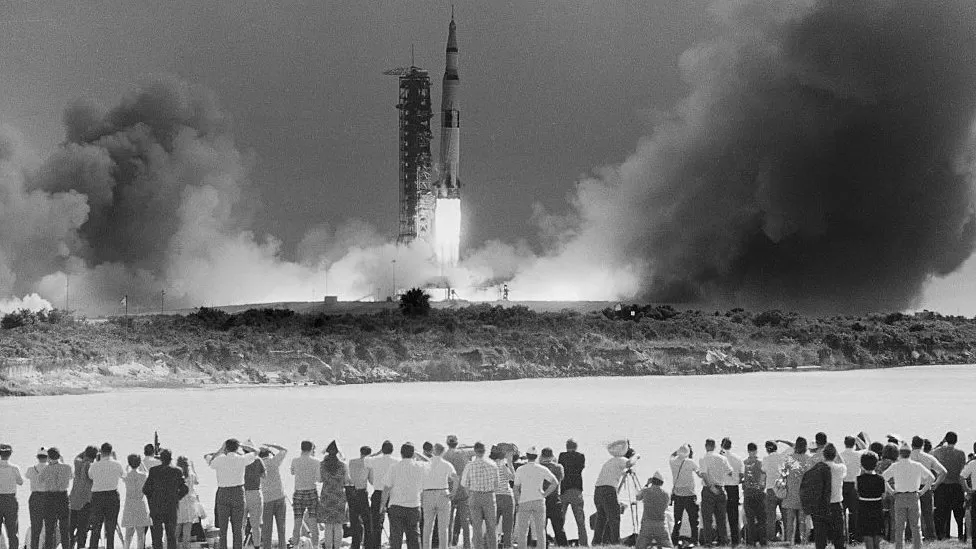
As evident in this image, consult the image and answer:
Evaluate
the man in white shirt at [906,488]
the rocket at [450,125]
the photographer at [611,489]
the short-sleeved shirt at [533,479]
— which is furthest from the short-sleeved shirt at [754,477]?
the rocket at [450,125]

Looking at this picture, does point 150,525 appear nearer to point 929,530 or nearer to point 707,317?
point 929,530

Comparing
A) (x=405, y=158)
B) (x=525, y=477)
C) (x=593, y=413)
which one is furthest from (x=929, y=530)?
(x=405, y=158)

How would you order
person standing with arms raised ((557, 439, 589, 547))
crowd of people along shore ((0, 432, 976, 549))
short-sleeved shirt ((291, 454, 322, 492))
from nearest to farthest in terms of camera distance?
crowd of people along shore ((0, 432, 976, 549)) < short-sleeved shirt ((291, 454, 322, 492)) < person standing with arms raised ((557, 439, 589, 547))

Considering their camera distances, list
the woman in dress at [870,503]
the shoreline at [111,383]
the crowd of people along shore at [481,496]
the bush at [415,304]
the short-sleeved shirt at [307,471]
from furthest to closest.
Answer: the bush at [415,304], the shoreline at [111,383], the short-sleeved shirt at [307,471], the crowd of people along shore at [481,496], the woman in dress at [870,503]

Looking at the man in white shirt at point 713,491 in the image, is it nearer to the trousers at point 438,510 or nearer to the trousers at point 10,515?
the trousers at point 438,510

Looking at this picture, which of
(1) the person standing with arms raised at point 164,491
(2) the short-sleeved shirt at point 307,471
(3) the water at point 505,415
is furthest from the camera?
(3) the water at point 505,415

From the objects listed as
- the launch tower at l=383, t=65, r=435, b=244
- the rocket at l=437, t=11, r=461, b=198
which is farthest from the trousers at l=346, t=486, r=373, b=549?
the launch tower at l=383, t=65, r=435, b=244

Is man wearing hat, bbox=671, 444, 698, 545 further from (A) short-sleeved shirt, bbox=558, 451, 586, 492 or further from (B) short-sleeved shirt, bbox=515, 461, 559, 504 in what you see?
(B) short-sleeved shirt, bbox=515, 461, 559, 504
